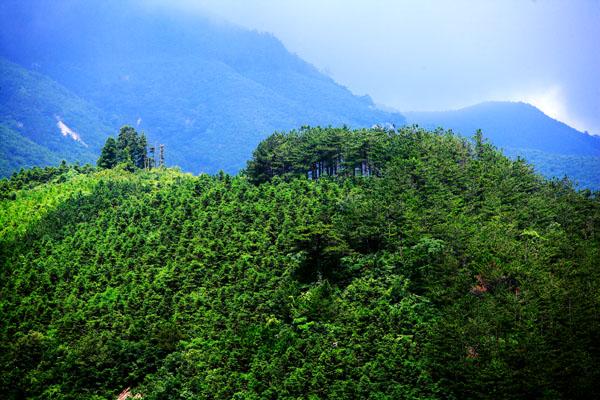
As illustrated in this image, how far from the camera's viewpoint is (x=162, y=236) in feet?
220

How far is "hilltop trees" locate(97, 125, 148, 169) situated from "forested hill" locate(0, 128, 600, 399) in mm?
28831

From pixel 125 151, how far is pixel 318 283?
2640 inches

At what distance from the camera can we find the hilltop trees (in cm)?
10962

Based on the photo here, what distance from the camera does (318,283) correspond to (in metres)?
53.9

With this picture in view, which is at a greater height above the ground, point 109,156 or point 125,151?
point 125,151

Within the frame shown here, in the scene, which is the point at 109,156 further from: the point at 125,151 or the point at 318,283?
the point at 318,283

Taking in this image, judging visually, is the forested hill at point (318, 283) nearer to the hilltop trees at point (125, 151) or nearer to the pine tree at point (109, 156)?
the pine tree at point (109, 156)

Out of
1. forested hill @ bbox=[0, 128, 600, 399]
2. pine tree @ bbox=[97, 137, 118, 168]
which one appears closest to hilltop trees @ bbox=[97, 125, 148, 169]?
pine tree @ bbox=[97, 137, 118, 168]

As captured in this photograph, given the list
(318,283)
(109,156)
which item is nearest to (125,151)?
(109,156)

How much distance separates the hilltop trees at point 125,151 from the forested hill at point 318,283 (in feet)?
94.6

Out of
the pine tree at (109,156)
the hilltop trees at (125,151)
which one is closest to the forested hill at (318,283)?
the pine tree at (109,156)

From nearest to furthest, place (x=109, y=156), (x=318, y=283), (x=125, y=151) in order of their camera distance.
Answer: (x=318, y=283) → (x=109, y=156) → (x=125, y=151)

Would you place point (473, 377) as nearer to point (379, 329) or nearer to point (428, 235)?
point (379, 329)

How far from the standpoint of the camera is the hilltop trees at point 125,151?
10962 cm
